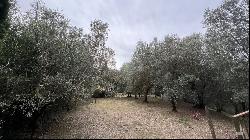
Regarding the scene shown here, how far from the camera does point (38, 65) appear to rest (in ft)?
99.4

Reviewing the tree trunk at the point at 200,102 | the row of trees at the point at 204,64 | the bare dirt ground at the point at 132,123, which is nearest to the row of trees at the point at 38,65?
the bare dirt ground at the point at 132,123

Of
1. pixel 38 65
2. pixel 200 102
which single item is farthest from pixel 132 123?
pixel 200 102

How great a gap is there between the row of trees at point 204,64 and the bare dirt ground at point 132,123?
3.20 meters

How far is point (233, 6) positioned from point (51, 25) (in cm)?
1835

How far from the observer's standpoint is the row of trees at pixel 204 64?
31250 mm

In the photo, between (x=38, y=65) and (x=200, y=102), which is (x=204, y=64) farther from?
(x=38, y=65)

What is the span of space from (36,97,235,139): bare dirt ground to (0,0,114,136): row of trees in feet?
11.6

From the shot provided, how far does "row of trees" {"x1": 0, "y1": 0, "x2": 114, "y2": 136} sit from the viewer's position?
93.7 ft

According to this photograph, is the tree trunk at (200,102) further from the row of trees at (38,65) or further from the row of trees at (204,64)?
the row of trees at (38,65)

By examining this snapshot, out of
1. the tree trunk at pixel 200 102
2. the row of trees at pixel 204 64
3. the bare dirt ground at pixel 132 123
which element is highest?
the row of trees at pixel 204 64

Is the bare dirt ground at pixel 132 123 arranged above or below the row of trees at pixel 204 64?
below

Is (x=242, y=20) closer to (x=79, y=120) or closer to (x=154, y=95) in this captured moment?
(x=79, y=120)

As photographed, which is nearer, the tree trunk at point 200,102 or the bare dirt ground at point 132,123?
the bare dirt ground at point 132,123

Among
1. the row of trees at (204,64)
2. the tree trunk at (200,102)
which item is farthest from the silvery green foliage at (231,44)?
the tree trunk at (200,102)
